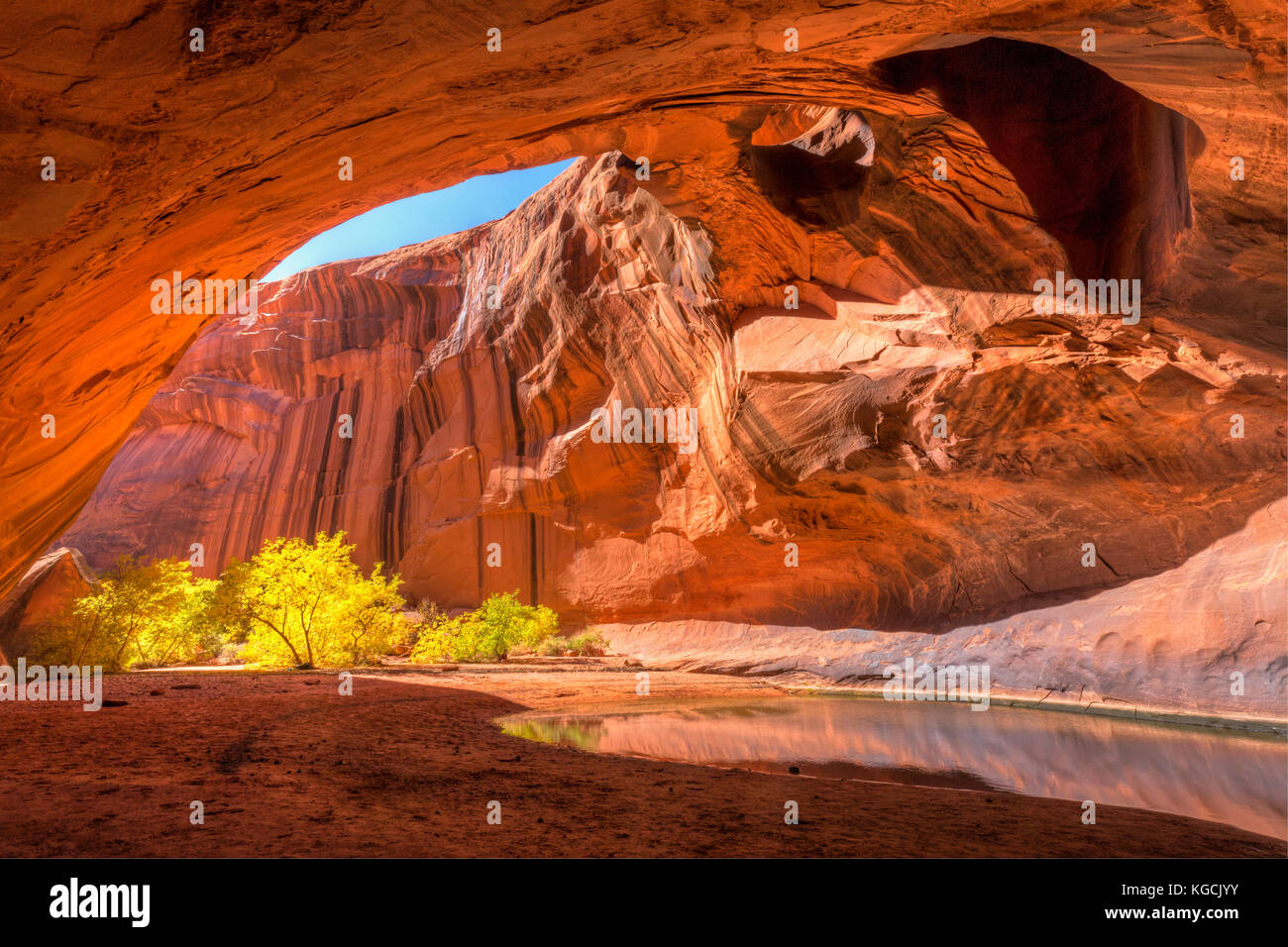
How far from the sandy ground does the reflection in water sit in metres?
1.09

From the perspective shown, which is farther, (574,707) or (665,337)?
(665,337)

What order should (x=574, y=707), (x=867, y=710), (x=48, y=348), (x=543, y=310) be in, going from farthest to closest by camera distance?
(x=543, y=310) → (x=867, y=710) → (x=574, y=707) → (x=48, y=348)

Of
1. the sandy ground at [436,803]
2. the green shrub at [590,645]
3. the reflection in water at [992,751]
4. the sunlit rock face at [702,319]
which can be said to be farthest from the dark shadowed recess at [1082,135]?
the green shrub at [590,645]

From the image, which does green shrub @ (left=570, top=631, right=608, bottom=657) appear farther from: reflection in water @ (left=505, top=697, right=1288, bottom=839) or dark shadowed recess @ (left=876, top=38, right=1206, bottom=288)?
dark shadowed recess @ (left=876, top=38, right=1206, bottom=288)

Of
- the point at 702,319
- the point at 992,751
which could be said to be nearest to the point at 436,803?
the point at 992,751

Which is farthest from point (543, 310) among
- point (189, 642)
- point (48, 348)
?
point (48, 348)

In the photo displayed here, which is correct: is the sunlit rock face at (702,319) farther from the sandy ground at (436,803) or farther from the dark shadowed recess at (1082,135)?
the sandy ground at (436,803)

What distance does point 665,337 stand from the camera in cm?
2258

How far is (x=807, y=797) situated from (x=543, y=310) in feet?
80.3

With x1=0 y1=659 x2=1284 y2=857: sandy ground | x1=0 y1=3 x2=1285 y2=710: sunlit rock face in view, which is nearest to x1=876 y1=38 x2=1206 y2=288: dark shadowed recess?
x1=0 y1=3 x2=1285 y2=710: sunlit rock face

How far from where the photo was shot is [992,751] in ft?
28.2

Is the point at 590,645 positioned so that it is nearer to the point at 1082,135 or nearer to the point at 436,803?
the point at 1082,135

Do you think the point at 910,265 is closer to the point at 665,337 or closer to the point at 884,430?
the point at 884,430

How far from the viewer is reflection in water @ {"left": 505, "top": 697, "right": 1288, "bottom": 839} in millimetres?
6391
